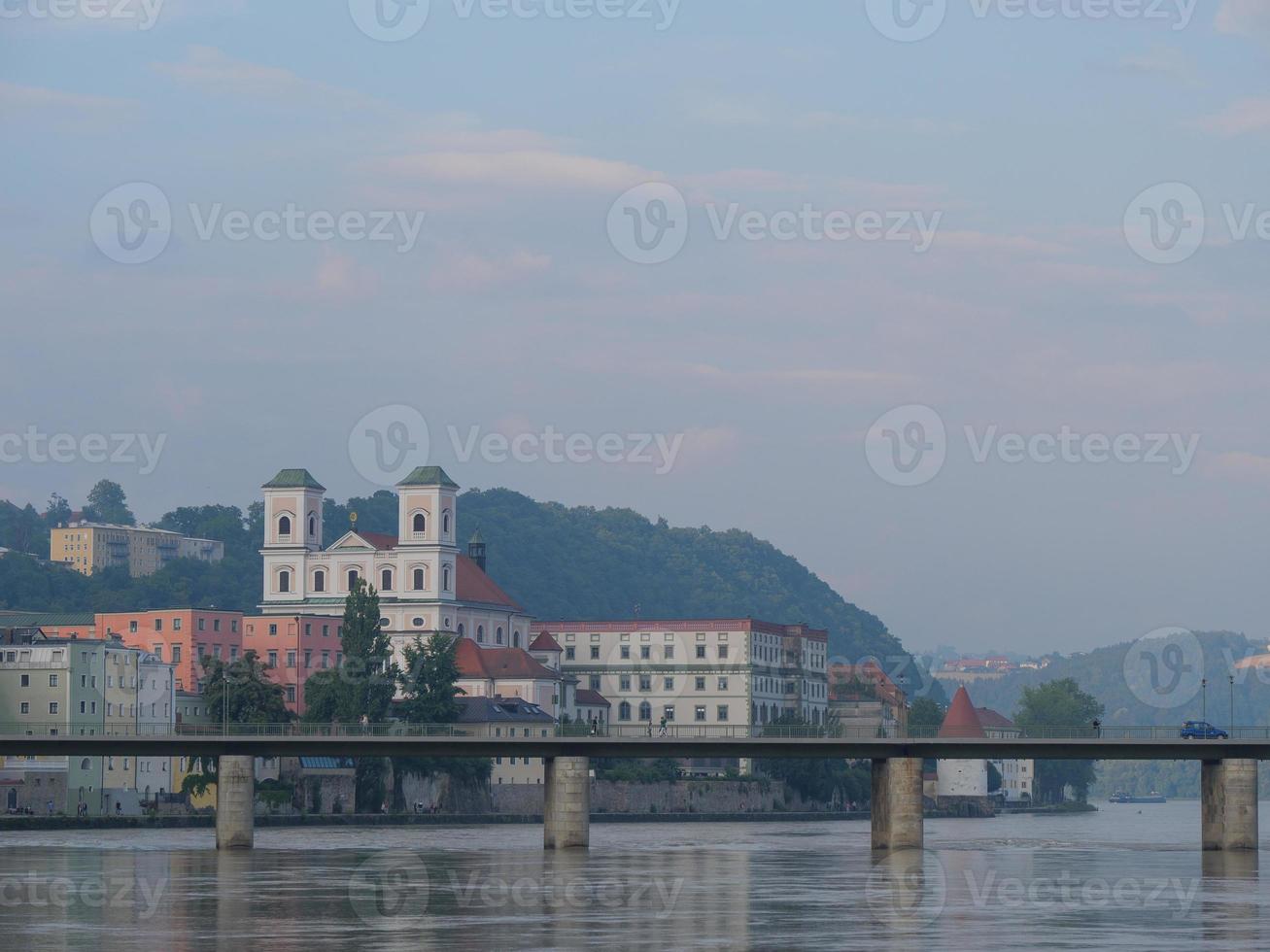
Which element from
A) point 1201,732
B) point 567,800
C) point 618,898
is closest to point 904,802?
point 567,800

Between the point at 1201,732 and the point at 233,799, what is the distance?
4636 cm

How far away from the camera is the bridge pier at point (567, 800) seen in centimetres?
9788

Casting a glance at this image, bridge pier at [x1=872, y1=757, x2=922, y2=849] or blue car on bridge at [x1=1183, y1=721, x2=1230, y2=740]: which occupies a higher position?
blue car on bridge at [x1=1183, y1=721, x2=1230, y2=740]

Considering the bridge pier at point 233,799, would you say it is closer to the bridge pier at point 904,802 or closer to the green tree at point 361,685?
the bridge pier at point 904,802

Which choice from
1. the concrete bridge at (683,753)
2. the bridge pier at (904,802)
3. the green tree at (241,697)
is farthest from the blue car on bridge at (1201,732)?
the green tree at (241,697)

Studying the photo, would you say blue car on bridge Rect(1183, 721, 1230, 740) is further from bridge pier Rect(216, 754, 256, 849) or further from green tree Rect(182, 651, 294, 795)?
green tree Rect(182, 651, 294, 795)

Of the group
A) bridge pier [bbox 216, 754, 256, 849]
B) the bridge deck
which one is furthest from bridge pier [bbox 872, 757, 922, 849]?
bridge pier [bbox 216, 754, 256, 849]

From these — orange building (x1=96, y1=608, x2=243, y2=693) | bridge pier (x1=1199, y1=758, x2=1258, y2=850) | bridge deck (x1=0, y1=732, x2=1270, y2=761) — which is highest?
orange building (x1=96, y1=608, x2=243, y2=693)

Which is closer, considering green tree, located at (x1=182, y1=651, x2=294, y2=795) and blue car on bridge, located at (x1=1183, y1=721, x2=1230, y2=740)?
blue car on bridge, located at (x1=1183, y1=721, x2=1230, y2=740)

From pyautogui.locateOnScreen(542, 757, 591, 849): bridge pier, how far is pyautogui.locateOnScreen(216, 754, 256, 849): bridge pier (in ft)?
42.9

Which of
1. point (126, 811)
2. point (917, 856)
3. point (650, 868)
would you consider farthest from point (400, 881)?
point (126, 811)

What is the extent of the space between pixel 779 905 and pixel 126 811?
4044 inches

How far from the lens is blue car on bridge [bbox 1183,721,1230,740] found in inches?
4161

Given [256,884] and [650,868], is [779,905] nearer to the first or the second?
[256,884]
